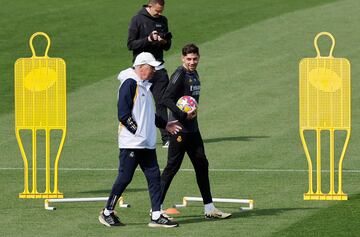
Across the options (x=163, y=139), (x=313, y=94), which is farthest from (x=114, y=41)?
(x=313, y=94)

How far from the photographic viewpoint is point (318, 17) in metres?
37.6

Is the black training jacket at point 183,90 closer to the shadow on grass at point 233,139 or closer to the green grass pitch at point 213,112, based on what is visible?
the green grass pitch at point 213,112

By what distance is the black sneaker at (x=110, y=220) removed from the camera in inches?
658

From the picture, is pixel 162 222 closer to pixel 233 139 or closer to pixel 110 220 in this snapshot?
pixel 110 220

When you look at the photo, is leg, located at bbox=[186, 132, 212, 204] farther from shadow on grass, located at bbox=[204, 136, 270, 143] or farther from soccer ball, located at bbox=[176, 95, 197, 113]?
shadow on grass, located at bbox=[204, 136, 270, 143]

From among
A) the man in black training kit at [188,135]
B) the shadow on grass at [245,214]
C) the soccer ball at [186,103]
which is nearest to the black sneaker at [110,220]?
the man in black training kit at [188,135]

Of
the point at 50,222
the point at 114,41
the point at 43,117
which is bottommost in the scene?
the point at 50,222

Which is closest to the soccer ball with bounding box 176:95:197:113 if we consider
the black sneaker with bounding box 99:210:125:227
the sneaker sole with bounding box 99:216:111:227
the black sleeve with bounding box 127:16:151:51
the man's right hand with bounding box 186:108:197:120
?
the man's right hand with bounding box 186:108:197:120

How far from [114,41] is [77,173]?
47.9 ft

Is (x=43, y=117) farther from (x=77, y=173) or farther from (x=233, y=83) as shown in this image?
(x=233, y=83)

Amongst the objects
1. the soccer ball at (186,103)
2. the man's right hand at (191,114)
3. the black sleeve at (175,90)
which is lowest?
the man's right hand at (191,114)

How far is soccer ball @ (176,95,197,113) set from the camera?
17.1 m

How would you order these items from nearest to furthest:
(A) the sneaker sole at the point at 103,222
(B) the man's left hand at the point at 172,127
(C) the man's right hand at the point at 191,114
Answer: (A) the sneaker sole at the point at 103,222, (B) the man's left hand at the point at 172,127, (C) the man's right hand at the point at 191,114

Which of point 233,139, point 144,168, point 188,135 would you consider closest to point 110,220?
point 144,168
